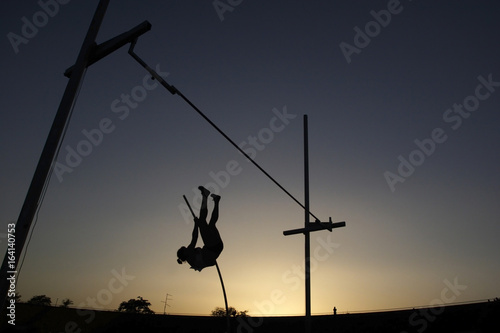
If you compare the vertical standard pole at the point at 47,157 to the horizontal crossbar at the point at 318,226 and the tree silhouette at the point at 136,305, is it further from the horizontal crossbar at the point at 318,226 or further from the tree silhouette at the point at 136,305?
the tree silhouette at the point at 136,305

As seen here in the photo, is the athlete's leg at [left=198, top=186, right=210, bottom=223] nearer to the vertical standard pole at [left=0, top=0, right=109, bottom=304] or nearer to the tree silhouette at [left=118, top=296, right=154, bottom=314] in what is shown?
the vertical standard pole at [left=0, top=0, right=109, bottom=304]

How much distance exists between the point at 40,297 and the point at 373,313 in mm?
69239

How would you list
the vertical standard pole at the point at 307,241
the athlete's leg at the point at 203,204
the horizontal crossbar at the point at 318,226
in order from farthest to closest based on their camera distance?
1. the horizontal crossbar at the point at 318,226
2. the vertical standard pole at the point at 307,241
3. the athlete's leg at the point at 203,204

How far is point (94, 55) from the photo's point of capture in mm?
3555

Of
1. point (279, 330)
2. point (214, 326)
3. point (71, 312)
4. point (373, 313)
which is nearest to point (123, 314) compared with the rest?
point (71, 312)

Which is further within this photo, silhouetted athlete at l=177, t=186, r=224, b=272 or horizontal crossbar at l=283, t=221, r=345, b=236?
horizontal crossbar at l=283, t=221, r=345, b=236

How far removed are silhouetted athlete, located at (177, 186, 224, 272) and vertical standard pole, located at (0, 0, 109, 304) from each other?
2959mm

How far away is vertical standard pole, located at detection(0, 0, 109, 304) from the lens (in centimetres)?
266

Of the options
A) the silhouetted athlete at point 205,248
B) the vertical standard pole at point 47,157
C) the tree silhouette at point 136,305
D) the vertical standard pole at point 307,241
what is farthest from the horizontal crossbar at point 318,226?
the tree silhouette at point 136,305

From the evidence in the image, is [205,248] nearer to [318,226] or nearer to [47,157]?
[318,226]

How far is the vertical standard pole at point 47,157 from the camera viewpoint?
8.74 feet

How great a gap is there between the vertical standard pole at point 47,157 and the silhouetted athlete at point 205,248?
296cm

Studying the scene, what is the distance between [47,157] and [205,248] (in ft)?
11.1

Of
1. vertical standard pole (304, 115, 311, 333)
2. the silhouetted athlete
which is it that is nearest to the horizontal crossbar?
vertical standard pole (304, 115, 311, 333)
